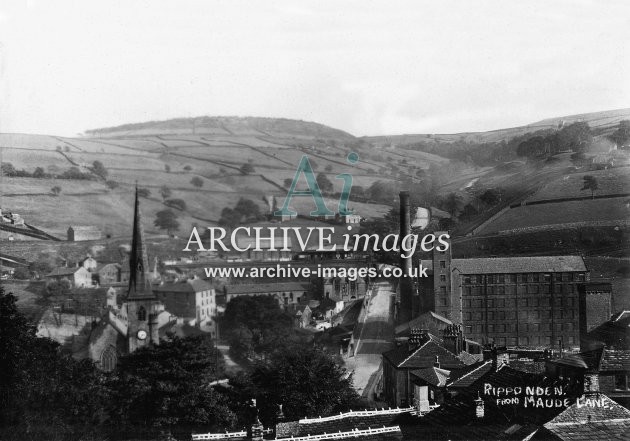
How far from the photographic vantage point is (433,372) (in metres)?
14.8

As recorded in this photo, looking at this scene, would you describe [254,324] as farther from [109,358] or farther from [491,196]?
[491,196]

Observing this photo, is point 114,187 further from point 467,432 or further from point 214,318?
point 467,432

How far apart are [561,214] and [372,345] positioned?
466cm

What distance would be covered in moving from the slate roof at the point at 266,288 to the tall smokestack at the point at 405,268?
6.44 ft

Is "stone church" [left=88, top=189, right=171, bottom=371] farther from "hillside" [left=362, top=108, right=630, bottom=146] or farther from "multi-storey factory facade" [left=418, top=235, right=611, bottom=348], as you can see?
"multi-storey factory facade" [left=418, top=235, right=611, bottom=348]

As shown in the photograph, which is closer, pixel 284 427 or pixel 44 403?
pixel 284 427

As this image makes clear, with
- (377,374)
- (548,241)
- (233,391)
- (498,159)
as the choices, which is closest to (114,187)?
(233,391)

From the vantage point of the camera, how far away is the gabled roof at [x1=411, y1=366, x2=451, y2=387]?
14.3 m

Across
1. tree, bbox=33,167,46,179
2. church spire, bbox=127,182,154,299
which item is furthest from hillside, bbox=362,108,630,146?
tree, bbox=33,167,46,179

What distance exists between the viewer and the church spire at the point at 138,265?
58.5 ft

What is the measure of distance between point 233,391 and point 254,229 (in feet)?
10.2

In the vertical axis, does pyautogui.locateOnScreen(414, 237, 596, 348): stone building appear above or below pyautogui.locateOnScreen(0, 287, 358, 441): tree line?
above

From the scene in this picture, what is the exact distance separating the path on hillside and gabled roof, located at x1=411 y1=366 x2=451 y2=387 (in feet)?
6.92

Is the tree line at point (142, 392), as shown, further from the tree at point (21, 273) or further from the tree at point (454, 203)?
the tree at point (454, 203)
